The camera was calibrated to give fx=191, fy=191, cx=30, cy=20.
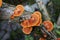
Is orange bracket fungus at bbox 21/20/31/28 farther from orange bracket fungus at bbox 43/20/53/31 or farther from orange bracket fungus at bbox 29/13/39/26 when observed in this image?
orange bracket fungus at bbox 43/20/53/31

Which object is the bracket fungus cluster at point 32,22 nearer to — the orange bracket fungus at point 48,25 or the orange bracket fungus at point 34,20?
the orange bracket fungus at point 34,20

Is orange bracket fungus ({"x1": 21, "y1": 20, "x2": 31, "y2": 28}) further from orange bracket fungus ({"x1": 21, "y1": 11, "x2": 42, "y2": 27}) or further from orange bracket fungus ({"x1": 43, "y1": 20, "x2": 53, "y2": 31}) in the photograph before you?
orange bracket fungus ({"x1": 43, "y1": 20, "x2": 53, "y2": 31})

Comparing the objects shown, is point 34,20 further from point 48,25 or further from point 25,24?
point 48,25

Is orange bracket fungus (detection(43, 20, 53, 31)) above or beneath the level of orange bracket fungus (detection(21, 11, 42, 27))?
beneath

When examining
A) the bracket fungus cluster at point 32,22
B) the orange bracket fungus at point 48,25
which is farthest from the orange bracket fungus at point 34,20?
the orange bracket fungus at point 48,25

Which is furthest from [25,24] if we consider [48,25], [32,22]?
[48,25]

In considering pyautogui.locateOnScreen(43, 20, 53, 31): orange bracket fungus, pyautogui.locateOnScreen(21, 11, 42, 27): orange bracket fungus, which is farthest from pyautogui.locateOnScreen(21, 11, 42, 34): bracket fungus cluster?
pyautogui.locateOnScreen(43, 20, 53, 31): orange bracket fungus

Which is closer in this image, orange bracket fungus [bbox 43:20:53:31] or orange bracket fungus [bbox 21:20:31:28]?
orange bracket fungus [bbox 21:20:31:28]

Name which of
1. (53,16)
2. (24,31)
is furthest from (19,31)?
(53,16)

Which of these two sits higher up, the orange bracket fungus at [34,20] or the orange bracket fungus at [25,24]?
the orange bracket fungus at [34,20]

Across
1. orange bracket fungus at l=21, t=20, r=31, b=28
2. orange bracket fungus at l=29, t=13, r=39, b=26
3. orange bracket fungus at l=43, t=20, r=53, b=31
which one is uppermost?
orange bracket fungus at l=29, t=13, r=39, b=26

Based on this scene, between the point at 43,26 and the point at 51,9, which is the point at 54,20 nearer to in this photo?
the point at 51,9
